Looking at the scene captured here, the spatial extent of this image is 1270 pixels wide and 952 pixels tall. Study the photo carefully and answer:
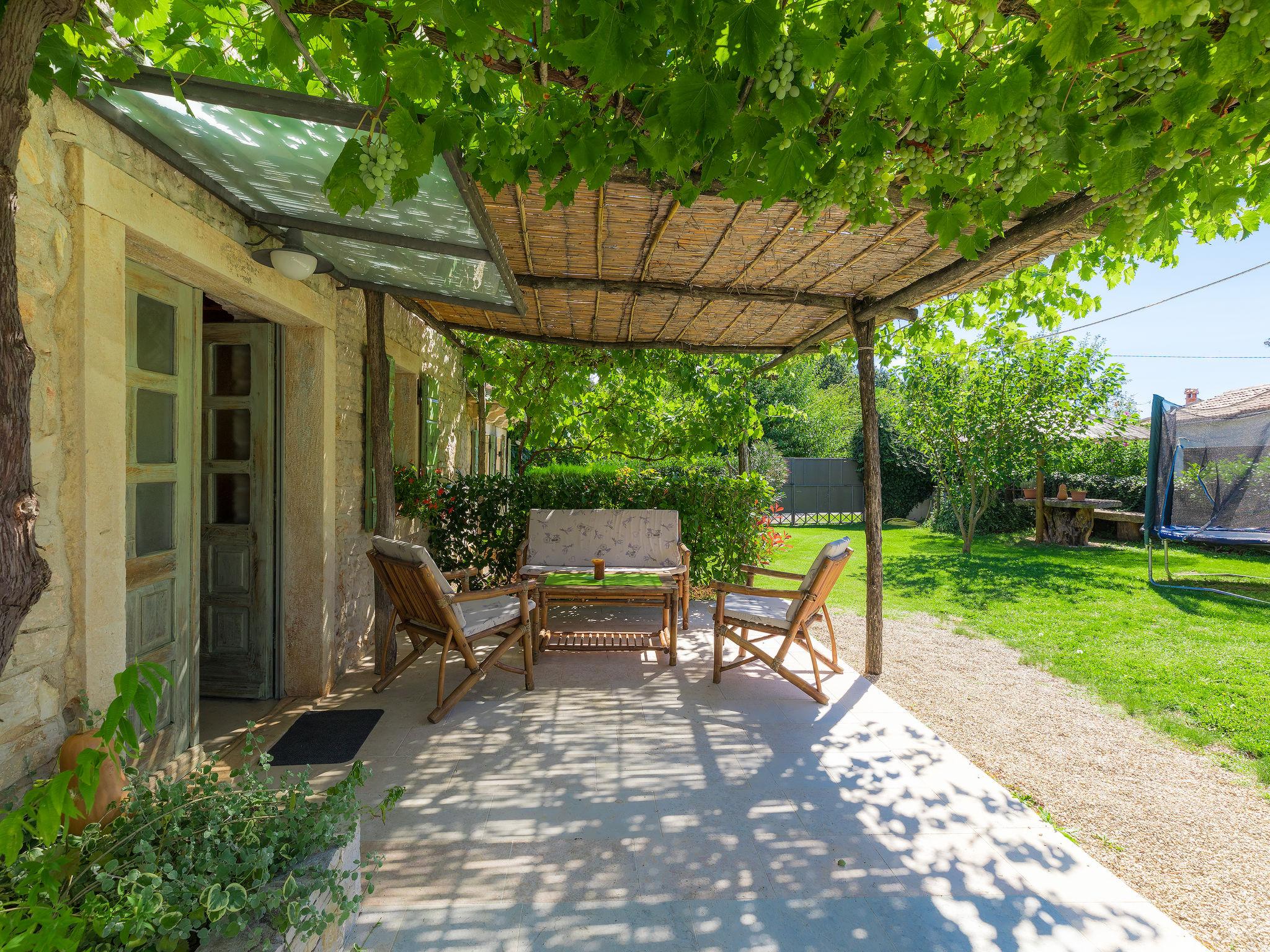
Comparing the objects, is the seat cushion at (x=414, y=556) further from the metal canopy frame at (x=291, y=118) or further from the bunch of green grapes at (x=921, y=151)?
the bunch of green grapes at (x=921, y=151)

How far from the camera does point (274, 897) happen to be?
1.52 metres

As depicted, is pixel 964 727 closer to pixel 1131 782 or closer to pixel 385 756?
pixel 1131 782

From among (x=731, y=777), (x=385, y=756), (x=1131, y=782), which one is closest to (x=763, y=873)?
(x=731, y=777)

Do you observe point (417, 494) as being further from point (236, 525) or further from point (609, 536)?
point (236, 525)

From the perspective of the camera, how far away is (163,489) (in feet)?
9.59

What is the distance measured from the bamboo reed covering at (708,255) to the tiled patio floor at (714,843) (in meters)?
2.50

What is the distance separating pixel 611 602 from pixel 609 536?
41.6 inches

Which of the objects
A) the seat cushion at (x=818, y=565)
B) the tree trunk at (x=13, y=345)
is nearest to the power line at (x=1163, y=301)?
the seat cushion at (x=818, y=565)

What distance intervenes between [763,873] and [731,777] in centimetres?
70

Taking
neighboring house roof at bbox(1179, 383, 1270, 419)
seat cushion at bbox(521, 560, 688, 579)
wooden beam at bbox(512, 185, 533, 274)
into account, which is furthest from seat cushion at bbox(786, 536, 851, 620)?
neighboring house roof at bbox(1179, 383, 1270, 419)

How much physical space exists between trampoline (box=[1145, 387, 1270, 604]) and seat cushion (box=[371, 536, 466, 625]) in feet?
26.2

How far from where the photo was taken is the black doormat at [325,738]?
10.2 feet

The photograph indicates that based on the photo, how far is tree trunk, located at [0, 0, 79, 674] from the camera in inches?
46.4

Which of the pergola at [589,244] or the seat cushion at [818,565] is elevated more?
the pergola at [589,244]
